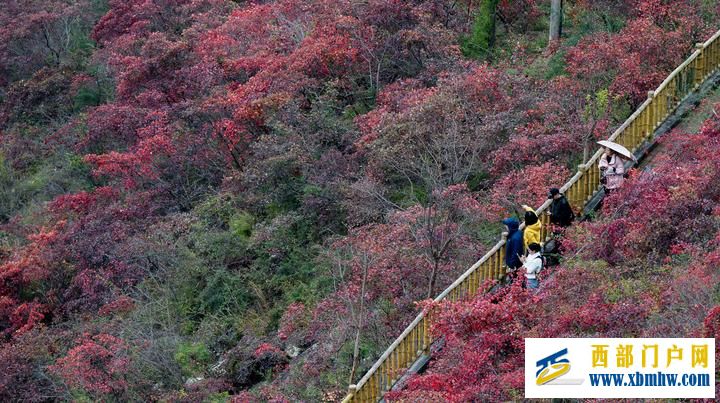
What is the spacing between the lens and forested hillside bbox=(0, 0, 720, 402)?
42.5ft

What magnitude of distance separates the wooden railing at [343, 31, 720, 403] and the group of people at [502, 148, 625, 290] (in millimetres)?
237

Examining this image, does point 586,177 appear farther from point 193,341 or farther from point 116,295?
point 116,295

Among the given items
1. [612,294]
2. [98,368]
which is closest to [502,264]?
[612,294]

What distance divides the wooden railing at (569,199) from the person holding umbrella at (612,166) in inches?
8.6

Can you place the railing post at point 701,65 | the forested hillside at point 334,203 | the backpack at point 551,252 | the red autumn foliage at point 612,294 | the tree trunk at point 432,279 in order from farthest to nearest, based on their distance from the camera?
1. the railing post at point 701,65
2. the tree trunk at point 432,279
3. the backpack at point 551,252
4. the forested hillside at point 334,203
5. the red autumn foliage at point 612,294

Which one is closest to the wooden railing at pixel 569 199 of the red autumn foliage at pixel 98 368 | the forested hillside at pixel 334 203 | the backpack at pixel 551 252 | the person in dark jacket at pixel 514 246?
the backpack at pixel 551 252

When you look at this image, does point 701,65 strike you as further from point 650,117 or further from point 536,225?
point 536,225

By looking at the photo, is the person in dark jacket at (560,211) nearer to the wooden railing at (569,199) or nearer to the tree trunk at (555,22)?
the wooden railing at (569,199)

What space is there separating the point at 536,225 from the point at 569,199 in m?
1.54

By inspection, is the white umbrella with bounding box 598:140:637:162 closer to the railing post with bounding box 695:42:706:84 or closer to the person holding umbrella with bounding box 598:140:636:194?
the person holding umbrella with bounding box 598:140:636:194

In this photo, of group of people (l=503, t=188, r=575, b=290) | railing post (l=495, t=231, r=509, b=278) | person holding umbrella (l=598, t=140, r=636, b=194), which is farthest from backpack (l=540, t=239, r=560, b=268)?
person holding umbrella (l=598, t=140, r=636, b=194)

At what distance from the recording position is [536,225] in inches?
527

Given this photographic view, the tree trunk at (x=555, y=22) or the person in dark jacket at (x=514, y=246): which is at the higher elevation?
the tree trunk at (x=555, y=22)

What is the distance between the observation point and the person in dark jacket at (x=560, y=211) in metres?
13.9
